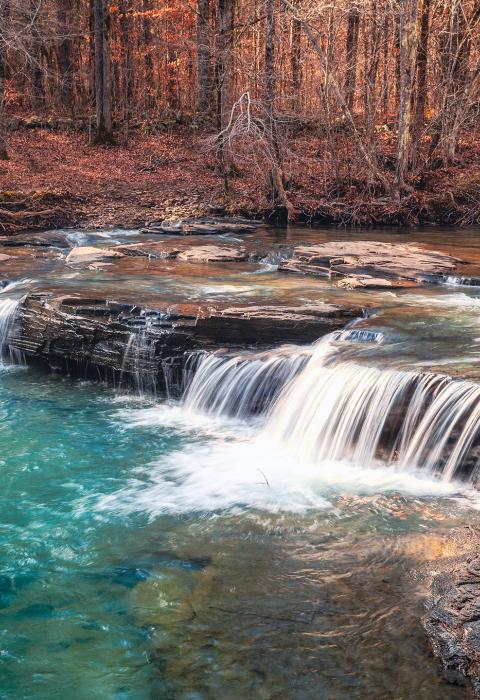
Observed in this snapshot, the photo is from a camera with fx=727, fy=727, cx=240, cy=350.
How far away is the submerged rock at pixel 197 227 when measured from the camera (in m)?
18.1

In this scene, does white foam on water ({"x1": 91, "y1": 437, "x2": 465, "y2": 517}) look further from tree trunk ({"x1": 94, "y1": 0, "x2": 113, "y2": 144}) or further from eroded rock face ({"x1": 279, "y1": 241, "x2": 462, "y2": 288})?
tree trunk ({"x1": 94, "y1": 0, "x2": 113, "y2": 144})

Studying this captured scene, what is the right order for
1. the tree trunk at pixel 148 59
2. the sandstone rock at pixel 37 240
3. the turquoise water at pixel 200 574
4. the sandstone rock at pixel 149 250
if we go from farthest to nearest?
the tree trunk at pixel 148 59
the sandstone rock at pixel 37 240
the sandstone rock at pixel 149 250
the turquoise water at pixel 200 574

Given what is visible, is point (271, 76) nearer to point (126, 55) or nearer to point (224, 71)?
point (224, 71)

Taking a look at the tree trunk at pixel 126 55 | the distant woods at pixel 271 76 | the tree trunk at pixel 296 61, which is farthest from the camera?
the tree trunk at pixel 126 55

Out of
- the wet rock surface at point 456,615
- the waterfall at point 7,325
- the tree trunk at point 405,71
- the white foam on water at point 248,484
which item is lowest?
the white foam on water at point 248,484

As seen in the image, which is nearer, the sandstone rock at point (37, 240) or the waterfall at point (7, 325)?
the waterfall at point (7, 325)

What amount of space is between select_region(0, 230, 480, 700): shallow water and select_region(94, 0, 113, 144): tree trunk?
824 inches

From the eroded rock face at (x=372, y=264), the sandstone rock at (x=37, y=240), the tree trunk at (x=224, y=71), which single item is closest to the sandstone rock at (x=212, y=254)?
the eroded rock face at (x=372, y=264)

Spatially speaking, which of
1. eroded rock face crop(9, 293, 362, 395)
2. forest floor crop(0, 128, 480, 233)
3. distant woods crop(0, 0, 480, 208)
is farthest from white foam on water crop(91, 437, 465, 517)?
forest floor crop(0, 128, 480, 233)

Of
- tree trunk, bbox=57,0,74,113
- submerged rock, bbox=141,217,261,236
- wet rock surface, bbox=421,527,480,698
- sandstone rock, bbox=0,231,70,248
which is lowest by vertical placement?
wet rock surface, bbox=421,527,480,698

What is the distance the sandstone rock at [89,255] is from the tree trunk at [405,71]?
8.66m

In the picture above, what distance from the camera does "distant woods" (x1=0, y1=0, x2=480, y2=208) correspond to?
19.0m

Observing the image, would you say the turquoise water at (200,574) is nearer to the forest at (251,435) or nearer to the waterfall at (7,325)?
the forest at (251,435)

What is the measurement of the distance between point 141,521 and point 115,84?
33.2 meters
